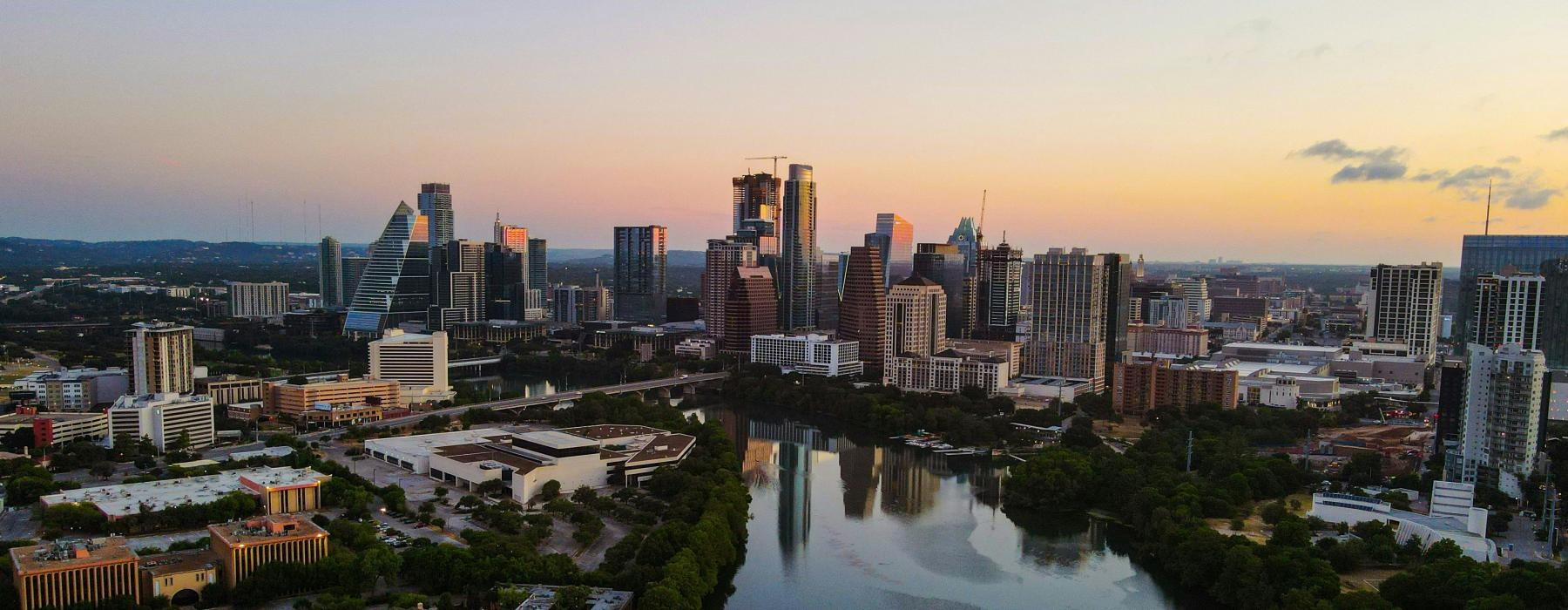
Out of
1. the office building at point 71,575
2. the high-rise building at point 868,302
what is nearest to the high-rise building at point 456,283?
the high-rise building at point 868,302

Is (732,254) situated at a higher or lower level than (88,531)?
higher

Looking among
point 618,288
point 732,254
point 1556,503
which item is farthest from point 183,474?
point 618,288

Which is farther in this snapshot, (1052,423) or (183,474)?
(1052,423)

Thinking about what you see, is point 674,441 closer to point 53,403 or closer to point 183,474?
point 183,474

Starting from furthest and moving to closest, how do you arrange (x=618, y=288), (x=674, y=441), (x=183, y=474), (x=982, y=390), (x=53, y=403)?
1. (x=618, y=288)
2. (x=982, y=390)
3. (x=53, y=403)
4. (x=674, y=441)
5. (x=183, y=474)

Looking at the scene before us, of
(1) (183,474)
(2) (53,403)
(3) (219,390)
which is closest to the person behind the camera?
(1) (183,474)

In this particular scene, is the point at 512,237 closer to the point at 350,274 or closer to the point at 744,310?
the point at 350,274
